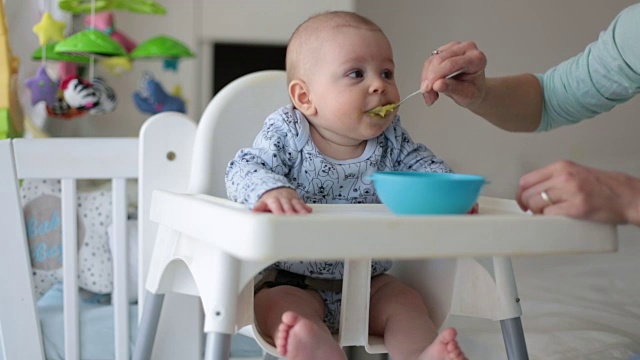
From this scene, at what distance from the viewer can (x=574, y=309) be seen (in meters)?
1.54

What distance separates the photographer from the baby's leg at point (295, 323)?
96cm

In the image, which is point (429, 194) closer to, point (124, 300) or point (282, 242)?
point (282, 242)

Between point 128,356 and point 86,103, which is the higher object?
point 86,103

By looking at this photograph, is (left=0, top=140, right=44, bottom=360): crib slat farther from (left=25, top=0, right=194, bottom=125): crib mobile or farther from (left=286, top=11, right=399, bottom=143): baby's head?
(left=25, top=0, right=194, bottom=125): crib mobile

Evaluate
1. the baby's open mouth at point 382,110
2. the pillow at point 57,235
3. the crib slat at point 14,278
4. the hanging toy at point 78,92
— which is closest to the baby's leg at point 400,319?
the baby's open mouth at point 382,110

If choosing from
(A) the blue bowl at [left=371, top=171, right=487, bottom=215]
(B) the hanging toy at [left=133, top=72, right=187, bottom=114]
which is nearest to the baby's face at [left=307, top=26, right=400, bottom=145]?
(A) the blue bowl at [left=371, top=171, right=487, bottom=215]

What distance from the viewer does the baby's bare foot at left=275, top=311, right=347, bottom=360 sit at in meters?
0.95

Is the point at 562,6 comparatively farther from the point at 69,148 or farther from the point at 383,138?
the point at 69,148

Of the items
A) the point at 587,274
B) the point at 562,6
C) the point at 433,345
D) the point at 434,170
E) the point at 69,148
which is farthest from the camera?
the point at 562,6

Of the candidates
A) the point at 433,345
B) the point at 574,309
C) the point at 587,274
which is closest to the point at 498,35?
the point at 587,274

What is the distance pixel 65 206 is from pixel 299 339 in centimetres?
69

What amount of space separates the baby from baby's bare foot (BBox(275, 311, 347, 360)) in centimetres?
12

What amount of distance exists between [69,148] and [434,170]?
2.12ft

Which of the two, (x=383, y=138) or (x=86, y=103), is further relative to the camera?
(x=86, y=103)
